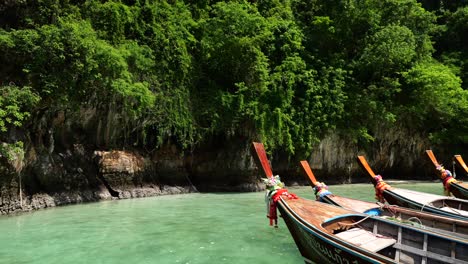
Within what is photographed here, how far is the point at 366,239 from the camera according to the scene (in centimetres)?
526

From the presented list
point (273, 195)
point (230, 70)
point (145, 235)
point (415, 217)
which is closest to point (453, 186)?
point (415, 217)

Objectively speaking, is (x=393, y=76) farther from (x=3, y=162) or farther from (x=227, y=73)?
(x=3, y=162)

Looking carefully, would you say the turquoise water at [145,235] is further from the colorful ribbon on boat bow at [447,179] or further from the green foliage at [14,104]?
the colorful ribbon on boat bow at [447,179]

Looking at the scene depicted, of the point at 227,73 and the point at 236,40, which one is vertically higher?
the point at 236,40

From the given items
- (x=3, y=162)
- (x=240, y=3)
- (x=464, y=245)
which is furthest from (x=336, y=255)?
Answer: (x=240, y=3)

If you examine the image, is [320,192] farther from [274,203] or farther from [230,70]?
[230,70]

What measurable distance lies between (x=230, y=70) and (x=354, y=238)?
12.7 metres

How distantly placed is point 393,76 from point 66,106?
57.2ft

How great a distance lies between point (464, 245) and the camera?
4574mm

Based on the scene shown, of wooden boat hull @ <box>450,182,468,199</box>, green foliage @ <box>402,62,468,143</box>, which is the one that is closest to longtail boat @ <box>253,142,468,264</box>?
wooden boat hull @ <box>450,182,468,199</box>

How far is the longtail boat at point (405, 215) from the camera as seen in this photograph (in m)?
5.76

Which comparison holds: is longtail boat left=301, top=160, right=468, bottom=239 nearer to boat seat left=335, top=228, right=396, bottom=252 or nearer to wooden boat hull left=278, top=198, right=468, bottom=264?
wooden boat hull left=278, top=198, right=468, bottom=264

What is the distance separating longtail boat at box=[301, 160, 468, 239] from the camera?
5.76m

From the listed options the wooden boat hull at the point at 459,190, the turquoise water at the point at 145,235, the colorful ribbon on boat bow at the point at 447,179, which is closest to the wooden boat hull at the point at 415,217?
the turquoise water at the point at 145,235
